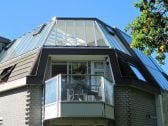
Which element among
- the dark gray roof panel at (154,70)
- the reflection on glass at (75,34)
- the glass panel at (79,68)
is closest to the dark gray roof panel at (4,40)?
the reflection on glass at (75,34)

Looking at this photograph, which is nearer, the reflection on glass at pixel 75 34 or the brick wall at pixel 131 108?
the brick wall at pixel 131 108

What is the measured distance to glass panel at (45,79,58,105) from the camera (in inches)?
855

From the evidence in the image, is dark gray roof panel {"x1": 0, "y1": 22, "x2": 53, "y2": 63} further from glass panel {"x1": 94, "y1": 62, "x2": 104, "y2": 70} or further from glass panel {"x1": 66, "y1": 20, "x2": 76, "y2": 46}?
glass panel {"x1": 94, "y1": 62, "x2": 104, "y2": 70}

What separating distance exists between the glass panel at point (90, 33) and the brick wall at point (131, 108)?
3.52 m

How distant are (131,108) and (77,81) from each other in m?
3.60

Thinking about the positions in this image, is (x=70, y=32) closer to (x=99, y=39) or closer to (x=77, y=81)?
(x=99, y=39)

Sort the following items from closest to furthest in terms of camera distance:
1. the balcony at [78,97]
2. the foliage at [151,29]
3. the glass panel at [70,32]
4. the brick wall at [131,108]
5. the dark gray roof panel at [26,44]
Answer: the foliage at [151,29] < the balcony at [78,97] < the brick wall at [131,108] < the glass panel at [70,32] < the dark gray roof panel at [26,44]

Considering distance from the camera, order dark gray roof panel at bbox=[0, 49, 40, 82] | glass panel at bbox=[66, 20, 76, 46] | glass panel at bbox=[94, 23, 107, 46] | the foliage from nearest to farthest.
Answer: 1. the foliage
2. dark gray roof panel at bbox=[0, 49, 40, 82]
3. glass panel at bbox=[94, 23, 107, 46]
4. glass panel at bbox=[66, 20, 76, 46]

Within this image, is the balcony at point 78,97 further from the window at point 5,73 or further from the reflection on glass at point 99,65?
the window at point 5,73

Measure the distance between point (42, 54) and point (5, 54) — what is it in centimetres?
646

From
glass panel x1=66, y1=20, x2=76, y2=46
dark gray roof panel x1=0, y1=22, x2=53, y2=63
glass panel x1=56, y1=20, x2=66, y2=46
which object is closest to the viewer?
glass panel x1=56, y1=20, x2=66, y2=46

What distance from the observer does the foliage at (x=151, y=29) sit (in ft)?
54.7

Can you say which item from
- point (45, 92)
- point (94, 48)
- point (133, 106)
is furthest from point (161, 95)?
point (45, 92)

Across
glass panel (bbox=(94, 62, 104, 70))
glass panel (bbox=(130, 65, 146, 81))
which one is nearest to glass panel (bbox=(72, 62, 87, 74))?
glass panel (bbox=(94, 62, 104, 70))
